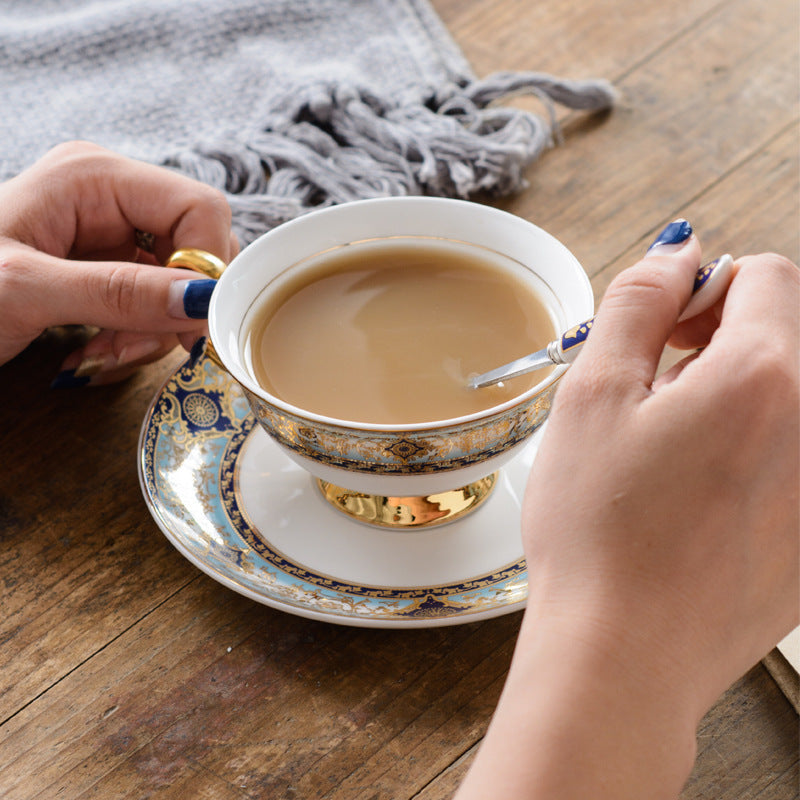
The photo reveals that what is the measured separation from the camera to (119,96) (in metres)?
1.36

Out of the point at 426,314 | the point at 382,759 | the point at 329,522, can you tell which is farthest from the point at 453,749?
the point at 426,314

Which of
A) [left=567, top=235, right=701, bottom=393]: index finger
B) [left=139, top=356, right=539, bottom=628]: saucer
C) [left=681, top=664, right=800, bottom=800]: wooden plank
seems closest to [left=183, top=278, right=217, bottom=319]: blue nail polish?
[left=139, top=356, right=539, bottom=628]: saucer

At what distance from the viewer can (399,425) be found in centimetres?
65

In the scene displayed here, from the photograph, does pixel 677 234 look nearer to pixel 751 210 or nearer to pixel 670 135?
pixel 751 210

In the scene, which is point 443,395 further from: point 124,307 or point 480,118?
point 480,118

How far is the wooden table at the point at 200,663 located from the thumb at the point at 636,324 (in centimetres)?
26

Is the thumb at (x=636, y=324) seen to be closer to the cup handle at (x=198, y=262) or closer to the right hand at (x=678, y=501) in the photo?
the right hand at (x=678, y=501)

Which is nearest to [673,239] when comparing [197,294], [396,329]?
[396,329]

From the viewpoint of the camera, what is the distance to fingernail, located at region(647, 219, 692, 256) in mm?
606

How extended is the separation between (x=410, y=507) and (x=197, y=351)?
0.97ft

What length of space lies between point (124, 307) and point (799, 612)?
0.62m

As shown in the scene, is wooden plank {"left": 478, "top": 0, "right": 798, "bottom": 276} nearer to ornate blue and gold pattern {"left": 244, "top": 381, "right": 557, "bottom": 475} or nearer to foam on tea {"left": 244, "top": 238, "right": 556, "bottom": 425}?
foam on tea {"left": 244, "top": 238, "right": 556, "bottom": 425}

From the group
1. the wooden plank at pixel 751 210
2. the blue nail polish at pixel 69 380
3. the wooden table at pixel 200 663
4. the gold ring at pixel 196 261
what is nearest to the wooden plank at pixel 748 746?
the wooden table at pixel 200 663

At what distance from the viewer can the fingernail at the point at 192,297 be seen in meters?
0.83
